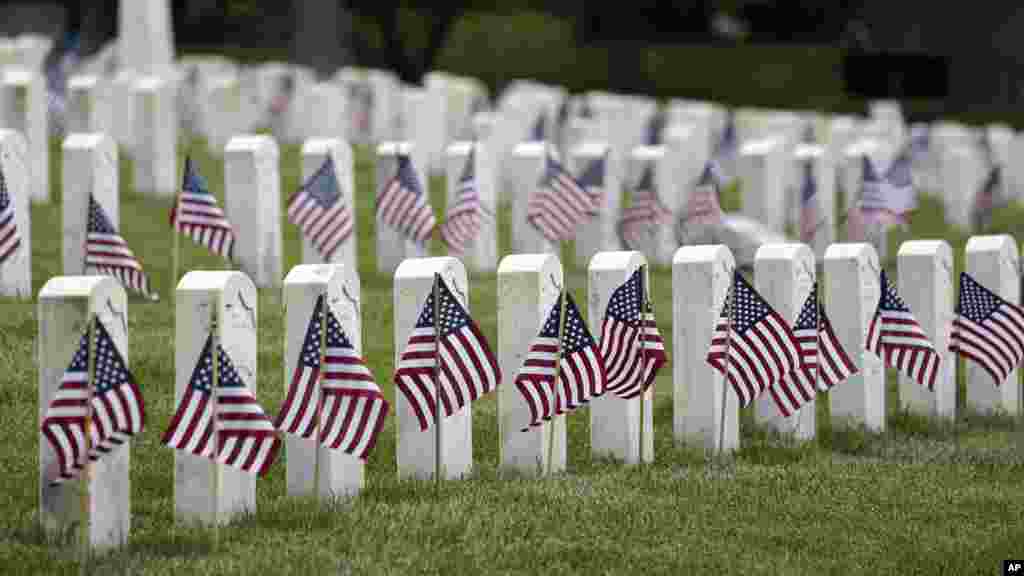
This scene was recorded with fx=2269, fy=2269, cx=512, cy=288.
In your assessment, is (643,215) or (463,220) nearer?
(463,220)

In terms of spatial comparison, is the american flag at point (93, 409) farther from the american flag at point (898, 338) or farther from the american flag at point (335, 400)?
the american flag at point (898, 338)

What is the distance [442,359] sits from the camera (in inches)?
386

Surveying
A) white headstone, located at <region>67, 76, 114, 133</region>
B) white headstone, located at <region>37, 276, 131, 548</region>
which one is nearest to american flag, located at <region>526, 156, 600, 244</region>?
white headstone, located at <region>67, 76, 114, 133</region>

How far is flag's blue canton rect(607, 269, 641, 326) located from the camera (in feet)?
34.2

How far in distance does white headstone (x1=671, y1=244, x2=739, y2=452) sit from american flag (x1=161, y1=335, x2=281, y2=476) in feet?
9.64

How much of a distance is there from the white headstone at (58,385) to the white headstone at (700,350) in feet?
10.8

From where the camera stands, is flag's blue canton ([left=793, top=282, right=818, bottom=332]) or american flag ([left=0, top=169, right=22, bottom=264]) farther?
american flag ([left=0, top=169, right=22, bottom=264])

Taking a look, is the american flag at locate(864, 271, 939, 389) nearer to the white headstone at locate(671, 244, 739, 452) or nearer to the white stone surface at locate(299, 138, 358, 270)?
the white headstone at locate(671, 244, 739, 452)

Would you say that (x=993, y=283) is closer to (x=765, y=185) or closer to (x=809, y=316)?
(x=809, y=316)

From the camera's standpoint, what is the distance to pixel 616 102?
1077 inches

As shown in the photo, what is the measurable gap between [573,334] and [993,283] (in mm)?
3850

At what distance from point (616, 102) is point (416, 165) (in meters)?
11.0

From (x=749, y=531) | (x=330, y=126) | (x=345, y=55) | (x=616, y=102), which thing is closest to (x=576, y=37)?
(x=345, y=55)

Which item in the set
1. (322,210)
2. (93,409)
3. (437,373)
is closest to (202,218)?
(322,210)
